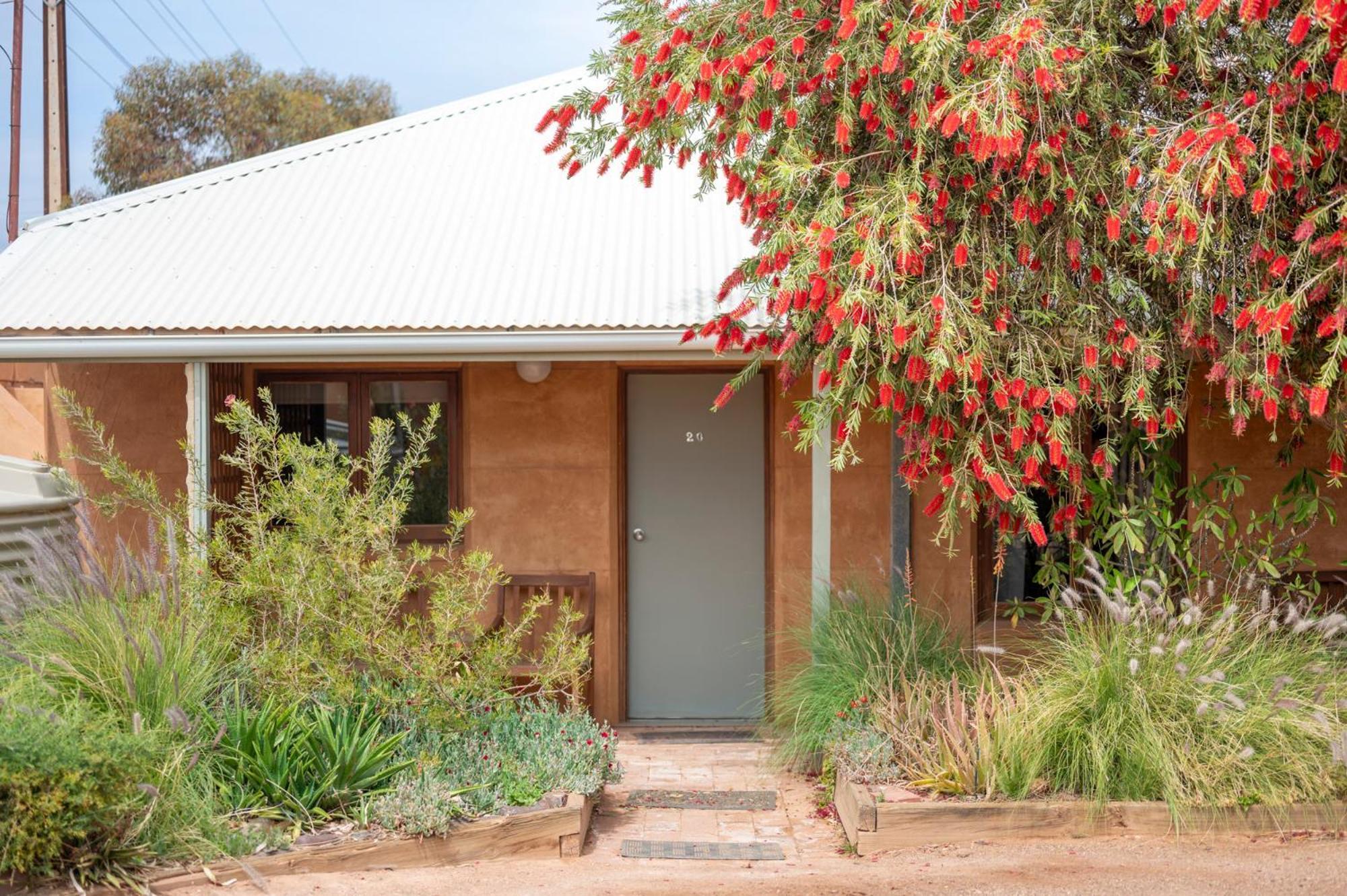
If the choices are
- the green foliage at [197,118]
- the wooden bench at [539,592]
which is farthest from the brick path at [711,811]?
the green foliage at [197,118]

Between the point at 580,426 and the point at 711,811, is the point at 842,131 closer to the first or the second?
the point at 711,811

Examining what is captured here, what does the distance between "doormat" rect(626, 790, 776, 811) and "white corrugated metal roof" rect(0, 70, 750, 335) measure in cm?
251

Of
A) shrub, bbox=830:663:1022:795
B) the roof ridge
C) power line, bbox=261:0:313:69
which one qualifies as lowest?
shrub, bbox=830:663:1022:795

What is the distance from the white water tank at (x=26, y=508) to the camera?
6.69 m

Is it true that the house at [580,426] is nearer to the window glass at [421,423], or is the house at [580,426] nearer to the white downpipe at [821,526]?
the window glass at [421,423]

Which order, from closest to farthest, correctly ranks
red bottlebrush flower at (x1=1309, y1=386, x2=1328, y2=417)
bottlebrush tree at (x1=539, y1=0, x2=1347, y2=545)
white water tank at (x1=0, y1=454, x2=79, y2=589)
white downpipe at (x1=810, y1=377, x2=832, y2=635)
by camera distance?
red bottlebrush flower at (x1=1309, y1=386, x2=1328, y2=417) → bottlebrush tree at (x1=539, y1=0, x2=1347, y2=545) → white water tank at (x1=0, y1=454, x2=79, y2=589) → white downpipe at (x1=810, y1=377, x2=832, y2=635)

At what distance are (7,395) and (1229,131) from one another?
8.16 metres

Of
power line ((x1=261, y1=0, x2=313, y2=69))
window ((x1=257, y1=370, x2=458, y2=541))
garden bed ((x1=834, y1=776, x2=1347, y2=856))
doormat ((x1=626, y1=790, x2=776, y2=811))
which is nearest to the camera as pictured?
garden bed ((x1=834, y1=776, x2=1347, y2=856))

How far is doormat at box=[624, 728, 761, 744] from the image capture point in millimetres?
8078

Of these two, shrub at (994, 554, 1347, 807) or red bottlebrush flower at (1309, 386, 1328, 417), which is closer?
red bottlebrush flower at (1309, 386, 1328, 417)

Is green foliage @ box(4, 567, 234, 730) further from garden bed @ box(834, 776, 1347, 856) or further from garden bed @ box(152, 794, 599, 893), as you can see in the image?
garden bed @ box(834, 776, 1347, 856)

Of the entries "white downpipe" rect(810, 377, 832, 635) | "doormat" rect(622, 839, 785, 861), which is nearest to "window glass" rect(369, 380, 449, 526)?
"white downpipe" rect(810, 377, 832, 635)

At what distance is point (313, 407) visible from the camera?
8680mm

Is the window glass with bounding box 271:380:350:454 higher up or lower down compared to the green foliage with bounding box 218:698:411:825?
higher up
